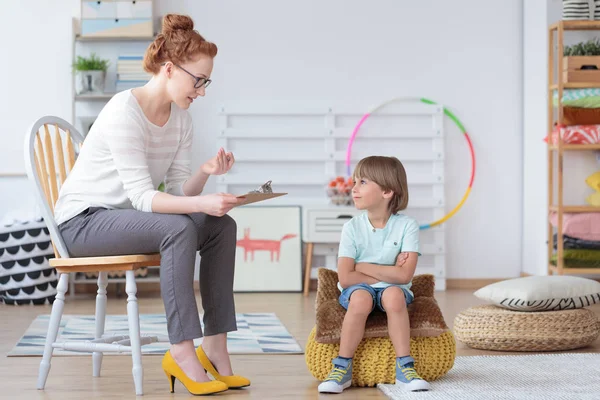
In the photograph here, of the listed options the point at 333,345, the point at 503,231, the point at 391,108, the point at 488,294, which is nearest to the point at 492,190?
the point at 503,231

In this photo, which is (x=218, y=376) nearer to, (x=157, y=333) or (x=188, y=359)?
(x=188, y=359)

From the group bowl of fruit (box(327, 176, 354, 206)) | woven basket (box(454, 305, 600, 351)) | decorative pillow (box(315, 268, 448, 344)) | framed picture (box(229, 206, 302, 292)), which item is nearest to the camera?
decorative pillow (box(315, 268, 448, 344))

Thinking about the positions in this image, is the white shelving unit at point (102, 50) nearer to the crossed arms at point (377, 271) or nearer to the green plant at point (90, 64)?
the green plant at point (90, 64)

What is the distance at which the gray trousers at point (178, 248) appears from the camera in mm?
2477

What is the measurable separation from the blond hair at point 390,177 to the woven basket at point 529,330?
0.76 meters

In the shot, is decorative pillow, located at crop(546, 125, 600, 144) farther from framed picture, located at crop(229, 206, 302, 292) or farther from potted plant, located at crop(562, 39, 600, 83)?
framed picture, located at crop(229, 206, 302, 292)

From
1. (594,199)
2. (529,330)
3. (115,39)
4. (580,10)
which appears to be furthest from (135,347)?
(580,10)

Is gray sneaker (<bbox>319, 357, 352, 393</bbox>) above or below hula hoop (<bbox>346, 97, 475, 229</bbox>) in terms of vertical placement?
below

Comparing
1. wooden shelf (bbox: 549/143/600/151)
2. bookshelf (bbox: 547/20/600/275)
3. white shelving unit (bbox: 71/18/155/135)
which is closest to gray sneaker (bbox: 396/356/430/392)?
bookshelf (bbox: 547/20/600/275)

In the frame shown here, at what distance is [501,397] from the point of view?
8.11ft

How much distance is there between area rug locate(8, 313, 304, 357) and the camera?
11.2ft

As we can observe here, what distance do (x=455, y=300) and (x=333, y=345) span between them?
2431 millimetres

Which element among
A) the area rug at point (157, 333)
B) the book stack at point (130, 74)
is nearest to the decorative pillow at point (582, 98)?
the area rug at point (157, 333)

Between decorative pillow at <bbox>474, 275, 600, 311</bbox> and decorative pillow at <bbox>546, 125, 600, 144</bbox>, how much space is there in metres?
1.57
